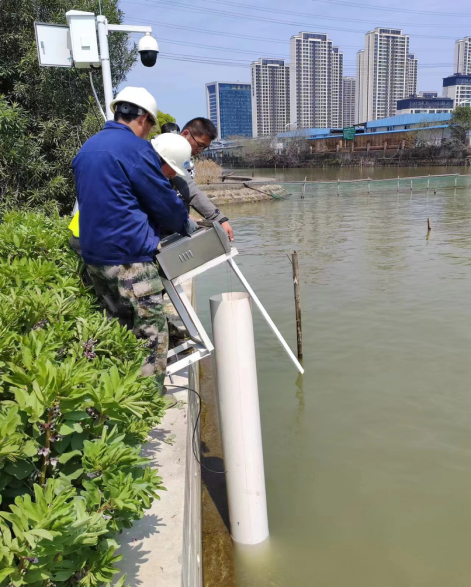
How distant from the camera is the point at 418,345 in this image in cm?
670

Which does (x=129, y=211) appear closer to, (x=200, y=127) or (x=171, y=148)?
(x=171, y=148)

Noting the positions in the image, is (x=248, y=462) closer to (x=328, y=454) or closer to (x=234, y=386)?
(x=234, y=386)

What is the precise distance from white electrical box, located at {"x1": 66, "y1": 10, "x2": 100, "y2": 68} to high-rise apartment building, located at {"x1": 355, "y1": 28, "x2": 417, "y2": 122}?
439 feet

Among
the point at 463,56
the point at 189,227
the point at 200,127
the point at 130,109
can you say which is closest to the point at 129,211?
the point at 189,227

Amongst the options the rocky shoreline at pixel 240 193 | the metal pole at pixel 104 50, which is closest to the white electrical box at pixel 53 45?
the metal pole at pixel 104 50

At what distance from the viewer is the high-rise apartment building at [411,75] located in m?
133

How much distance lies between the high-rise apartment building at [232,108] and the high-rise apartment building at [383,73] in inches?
1325

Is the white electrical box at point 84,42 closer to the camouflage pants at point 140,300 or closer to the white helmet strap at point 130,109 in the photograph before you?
the white helmet strap at point 130,109

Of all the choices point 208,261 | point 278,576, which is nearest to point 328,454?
point 278,576

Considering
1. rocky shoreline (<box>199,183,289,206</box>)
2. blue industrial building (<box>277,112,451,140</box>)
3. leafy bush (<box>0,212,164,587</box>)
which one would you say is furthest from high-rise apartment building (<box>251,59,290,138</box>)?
leafy bush (<box>0,212,164,587</box>)

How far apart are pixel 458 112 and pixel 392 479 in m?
Answer: 64.0

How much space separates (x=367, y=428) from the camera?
485 centimetres

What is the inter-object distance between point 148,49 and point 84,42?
0.70m

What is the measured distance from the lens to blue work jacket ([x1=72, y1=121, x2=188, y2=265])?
2682mm
